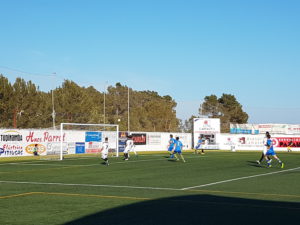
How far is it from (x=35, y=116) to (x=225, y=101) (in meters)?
55.7

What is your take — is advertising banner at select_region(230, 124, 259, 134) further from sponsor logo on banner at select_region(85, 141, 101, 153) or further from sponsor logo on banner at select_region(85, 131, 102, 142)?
sponsor logo on banner at select_region(85, 131, 102, 142)

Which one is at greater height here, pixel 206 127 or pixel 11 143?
pixel 206 127

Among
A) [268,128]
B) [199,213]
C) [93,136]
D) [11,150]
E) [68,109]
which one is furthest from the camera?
[268,128]

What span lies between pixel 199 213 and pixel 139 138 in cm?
4605

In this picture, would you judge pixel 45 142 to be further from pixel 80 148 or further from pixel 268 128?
pixel 268 128

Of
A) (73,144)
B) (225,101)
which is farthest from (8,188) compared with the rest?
(225,101)

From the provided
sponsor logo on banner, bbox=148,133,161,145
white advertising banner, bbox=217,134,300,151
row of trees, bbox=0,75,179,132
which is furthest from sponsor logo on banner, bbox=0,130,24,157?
white advertising banner, bbox=217,134,300,151

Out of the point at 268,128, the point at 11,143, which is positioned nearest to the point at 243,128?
the point at 268,128

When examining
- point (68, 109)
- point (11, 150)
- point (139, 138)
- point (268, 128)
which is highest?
point (68, 109)

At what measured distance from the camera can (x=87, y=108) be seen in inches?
2953

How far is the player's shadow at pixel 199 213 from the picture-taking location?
32.2ft

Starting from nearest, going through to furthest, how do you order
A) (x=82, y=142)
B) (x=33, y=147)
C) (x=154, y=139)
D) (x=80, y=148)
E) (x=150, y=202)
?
1. (x=150, y=202)
2. (x=33, y=147)
3. (x=80, y=148)
4. (x=82, y=142)
5. (x=154, y=139)

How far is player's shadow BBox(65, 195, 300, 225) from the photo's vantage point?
980cm

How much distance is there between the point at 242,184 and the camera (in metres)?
17.6
